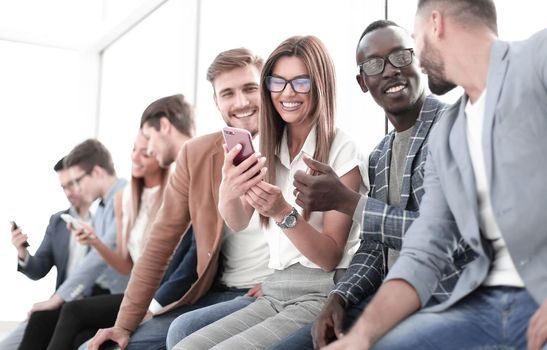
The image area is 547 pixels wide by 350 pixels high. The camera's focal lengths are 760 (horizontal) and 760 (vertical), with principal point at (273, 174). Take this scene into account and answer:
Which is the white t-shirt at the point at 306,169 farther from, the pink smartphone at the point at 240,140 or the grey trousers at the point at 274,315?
the pink smartphone at the point at 240,140

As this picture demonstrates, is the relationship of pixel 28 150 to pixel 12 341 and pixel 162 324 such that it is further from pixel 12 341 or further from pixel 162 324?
pixel 162 324

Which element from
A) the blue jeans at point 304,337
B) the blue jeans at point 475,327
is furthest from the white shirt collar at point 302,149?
the blue jeans at point 475,327

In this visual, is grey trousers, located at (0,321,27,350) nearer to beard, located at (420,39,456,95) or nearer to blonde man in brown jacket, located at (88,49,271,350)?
blonde man in brown jacket, located at (88,49,271,350)

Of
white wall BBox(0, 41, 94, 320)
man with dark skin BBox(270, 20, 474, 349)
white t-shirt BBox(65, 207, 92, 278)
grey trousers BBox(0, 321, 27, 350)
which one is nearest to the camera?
man with dark skin BBox(270, 20, 474, 349)

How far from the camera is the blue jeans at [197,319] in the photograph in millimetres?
2410

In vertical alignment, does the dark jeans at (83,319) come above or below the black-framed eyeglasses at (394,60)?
below

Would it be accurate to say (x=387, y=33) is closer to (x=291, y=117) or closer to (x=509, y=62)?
(x=291, y=117)

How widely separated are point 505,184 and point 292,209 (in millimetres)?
703

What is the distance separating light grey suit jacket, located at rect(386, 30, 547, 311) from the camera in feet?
5.18

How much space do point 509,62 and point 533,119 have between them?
0.45 feet

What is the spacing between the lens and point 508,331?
1.60 metres

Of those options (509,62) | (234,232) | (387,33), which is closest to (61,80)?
(234,232)

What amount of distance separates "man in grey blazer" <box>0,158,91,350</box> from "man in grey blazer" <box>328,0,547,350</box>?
3010 mm

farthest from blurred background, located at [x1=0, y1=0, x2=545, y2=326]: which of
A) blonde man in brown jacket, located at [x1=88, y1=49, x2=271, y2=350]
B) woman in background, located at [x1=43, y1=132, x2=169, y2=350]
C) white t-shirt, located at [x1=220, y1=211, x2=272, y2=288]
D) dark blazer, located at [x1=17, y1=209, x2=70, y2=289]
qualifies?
white t-shirt, located at [x1=220, y1=211, x2=272, y2=288]
